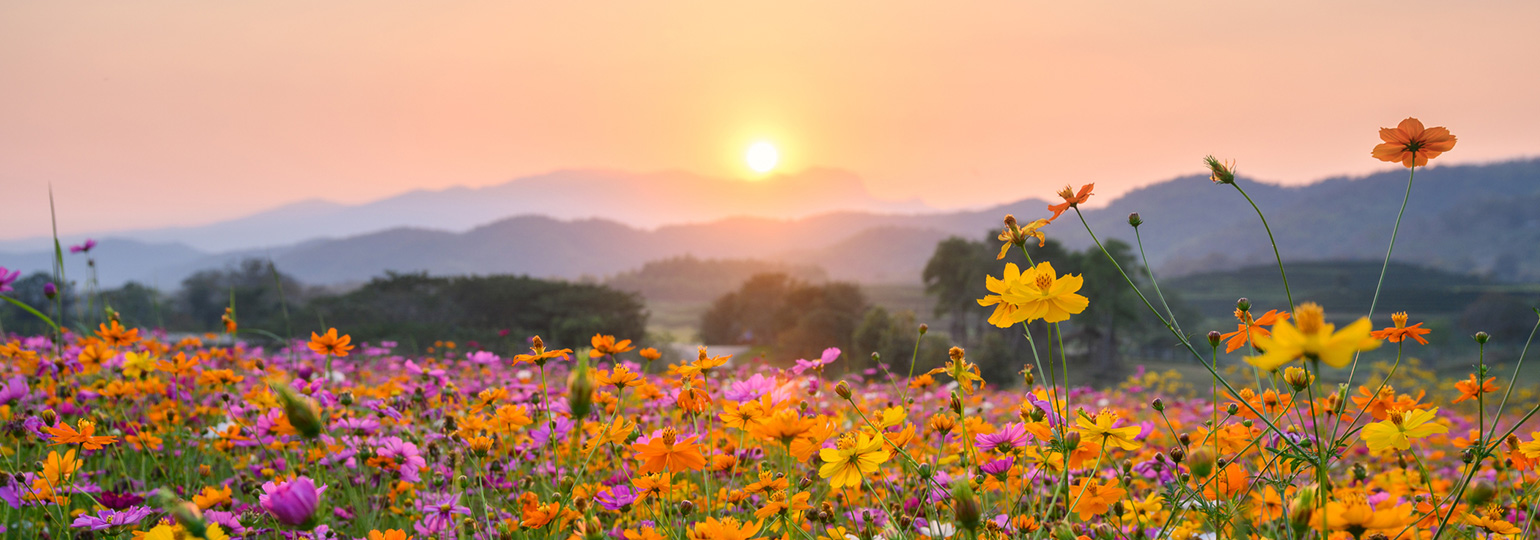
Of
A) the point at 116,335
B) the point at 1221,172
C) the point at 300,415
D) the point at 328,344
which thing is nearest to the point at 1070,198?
the point at 1221,172

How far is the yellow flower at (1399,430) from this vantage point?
128 centimetres

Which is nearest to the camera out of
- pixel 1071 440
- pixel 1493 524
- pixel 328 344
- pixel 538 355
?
pixel 1071 440

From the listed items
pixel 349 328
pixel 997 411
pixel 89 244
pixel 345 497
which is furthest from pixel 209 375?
pixel 349 328

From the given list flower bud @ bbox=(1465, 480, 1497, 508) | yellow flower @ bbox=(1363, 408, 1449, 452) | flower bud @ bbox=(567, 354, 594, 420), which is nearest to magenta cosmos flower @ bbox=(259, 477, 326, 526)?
flower bud @ bbox=(567, 354, 594, 420)

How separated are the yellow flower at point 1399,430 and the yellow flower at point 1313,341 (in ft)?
2.37

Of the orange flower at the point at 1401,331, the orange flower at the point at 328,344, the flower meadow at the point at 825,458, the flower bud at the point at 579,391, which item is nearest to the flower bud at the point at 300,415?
the flower meadow at the point at 825,458

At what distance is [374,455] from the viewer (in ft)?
7.49

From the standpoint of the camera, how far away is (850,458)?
1417mm

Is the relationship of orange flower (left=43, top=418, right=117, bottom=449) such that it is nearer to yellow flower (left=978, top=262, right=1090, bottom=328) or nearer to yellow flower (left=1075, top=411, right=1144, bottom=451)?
yellow flower (left=978, top=262, right=1090, bottom=328)

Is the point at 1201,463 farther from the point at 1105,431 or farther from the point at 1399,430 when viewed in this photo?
the point at 1399,430

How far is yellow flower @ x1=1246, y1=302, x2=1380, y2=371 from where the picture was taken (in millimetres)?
729

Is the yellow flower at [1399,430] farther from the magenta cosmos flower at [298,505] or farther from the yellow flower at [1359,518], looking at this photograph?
the magenta cosmos flower at [298,505]

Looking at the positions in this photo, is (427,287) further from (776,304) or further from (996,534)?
(996,534)

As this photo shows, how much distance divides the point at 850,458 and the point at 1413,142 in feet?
4.65
